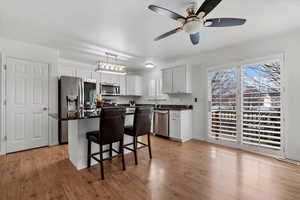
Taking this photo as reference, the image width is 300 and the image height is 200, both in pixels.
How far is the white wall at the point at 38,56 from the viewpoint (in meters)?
3.12

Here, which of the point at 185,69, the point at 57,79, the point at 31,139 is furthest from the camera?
the point at 185,69

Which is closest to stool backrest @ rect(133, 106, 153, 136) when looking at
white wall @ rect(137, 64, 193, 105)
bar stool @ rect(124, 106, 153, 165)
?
bar stool @ rect(124, 106, 153, 165)

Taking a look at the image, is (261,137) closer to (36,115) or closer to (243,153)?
(243,153)

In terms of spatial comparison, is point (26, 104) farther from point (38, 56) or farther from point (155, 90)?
point (155, 90)

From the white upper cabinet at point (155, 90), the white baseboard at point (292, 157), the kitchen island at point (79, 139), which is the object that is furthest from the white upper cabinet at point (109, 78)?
the white baseboard at point (292, 157)

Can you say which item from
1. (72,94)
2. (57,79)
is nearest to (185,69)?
(72,94)

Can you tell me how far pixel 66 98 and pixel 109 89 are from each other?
1.69 m

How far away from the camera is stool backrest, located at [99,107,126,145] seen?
2.19 metres

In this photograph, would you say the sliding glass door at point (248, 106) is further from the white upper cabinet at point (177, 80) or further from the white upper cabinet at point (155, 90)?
the white upper cabinet at point (155, 90)

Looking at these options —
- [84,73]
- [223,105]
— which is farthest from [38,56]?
[223,105]

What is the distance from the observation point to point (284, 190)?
1.90m

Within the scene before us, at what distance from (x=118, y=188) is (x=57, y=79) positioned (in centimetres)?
321

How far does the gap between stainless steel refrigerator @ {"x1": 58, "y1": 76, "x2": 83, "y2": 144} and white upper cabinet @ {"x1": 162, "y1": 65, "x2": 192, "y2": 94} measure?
2618mm

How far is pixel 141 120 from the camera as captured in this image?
8.94 feet
